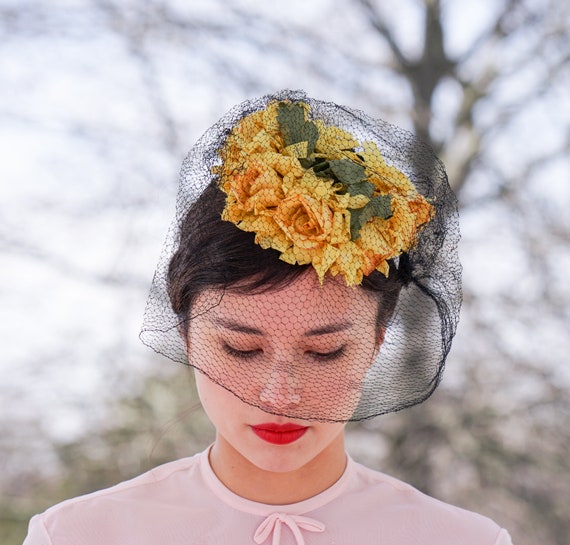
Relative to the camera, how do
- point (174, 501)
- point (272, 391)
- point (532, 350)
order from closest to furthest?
1. point (272, 391)
2. point (174, 501)
3. point (532, 350)

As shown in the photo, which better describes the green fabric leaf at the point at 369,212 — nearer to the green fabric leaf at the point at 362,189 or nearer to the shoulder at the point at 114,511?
the green fabric leaf at the point at 362,189

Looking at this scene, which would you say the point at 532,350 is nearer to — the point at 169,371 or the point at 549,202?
the point at 549,202

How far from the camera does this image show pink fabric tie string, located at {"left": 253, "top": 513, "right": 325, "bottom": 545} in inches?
65.3

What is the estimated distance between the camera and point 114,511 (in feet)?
5.61

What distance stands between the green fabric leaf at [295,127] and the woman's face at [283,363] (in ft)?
0.71

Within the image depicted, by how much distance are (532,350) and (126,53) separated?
2.50m

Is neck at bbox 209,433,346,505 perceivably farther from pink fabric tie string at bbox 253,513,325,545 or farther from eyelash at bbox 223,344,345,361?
eyelash at bbox 223,344,345,361

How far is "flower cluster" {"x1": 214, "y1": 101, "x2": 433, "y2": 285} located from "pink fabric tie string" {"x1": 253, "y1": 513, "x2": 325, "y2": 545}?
44 cm

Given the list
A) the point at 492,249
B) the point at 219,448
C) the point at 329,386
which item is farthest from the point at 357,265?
the point at 492,249

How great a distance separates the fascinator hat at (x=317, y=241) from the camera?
1.52m

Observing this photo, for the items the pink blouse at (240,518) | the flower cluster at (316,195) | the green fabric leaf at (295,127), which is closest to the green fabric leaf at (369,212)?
the flower cluster at (316,195)

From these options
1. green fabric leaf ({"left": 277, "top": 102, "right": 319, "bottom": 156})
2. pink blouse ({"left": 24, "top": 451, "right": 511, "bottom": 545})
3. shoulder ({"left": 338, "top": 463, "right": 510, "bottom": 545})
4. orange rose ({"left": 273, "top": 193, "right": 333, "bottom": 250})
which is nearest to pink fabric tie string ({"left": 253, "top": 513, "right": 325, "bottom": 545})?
pink blouse ({"left": 24, "top": 451, "right": 511, "bottom": 545})

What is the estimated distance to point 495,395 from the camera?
4707 mm

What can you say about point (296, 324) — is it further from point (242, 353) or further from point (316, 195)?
point (316, 195)
